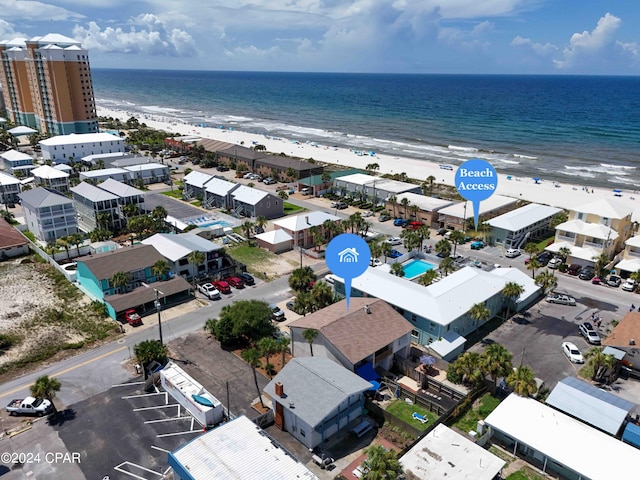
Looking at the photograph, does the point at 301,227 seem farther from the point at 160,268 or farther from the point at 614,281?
the point at 614,281

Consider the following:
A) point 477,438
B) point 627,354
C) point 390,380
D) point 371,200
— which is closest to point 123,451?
point 390,380

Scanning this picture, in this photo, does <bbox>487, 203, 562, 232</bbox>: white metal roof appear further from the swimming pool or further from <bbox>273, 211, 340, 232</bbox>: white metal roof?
<bbox>273, 211, 340, 232</bbox>: white metal roof

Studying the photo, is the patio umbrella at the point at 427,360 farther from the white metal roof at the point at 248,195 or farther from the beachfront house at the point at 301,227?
the white metal roof at the point at 248,195

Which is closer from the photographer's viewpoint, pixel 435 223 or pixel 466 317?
pixel 466 317

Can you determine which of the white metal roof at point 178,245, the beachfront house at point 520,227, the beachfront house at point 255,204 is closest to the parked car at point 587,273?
the beachfront house at point 520,227

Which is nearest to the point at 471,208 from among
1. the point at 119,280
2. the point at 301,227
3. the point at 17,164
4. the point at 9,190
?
the point at 301,227

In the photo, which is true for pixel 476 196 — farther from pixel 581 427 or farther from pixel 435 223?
pixel 435 223
